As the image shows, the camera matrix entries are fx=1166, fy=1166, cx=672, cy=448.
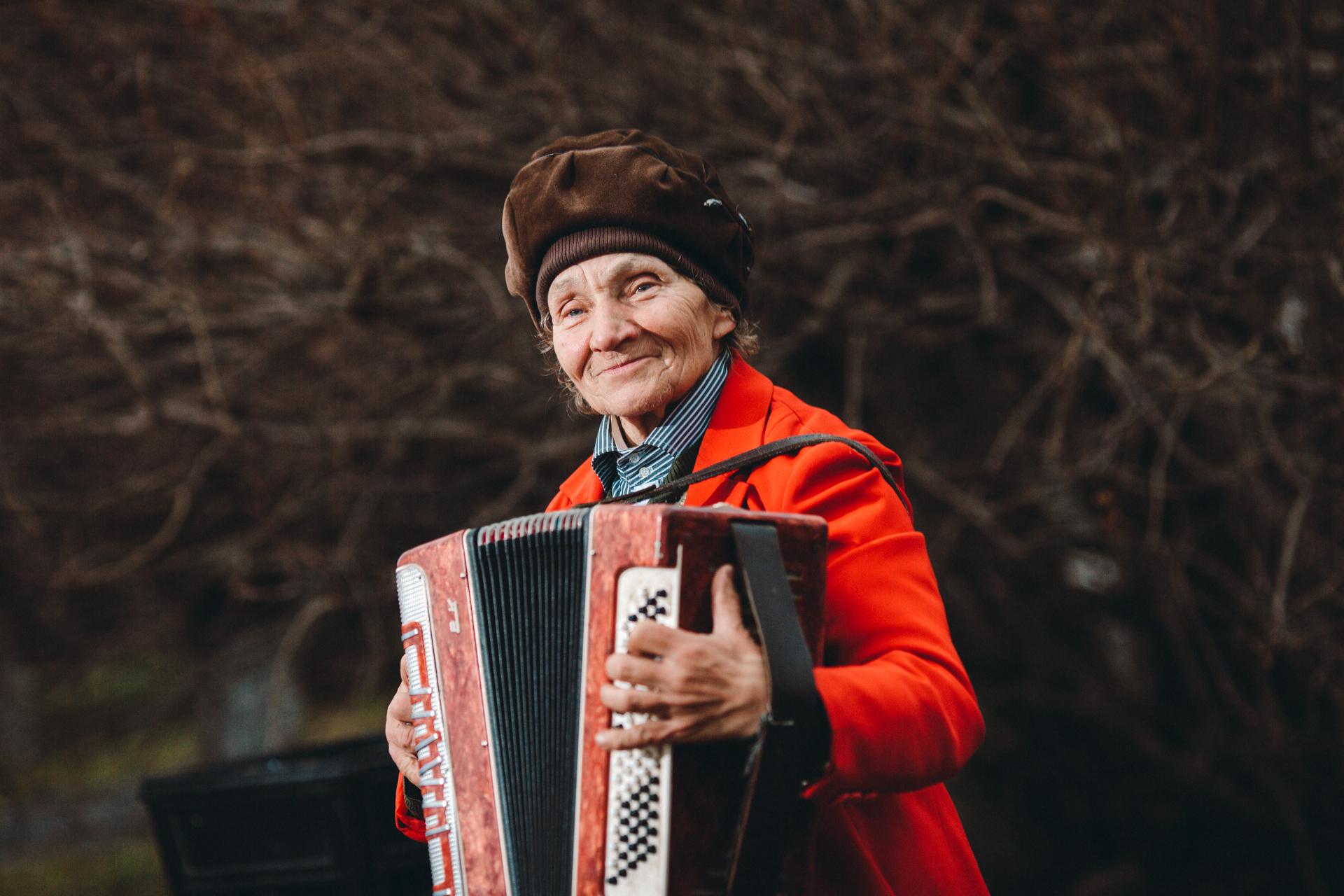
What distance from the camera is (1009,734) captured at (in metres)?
5.08

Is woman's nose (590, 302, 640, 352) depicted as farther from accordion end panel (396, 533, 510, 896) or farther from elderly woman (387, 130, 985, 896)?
accordion end panel (396, 533, 510, 896)

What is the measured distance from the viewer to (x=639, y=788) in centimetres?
148

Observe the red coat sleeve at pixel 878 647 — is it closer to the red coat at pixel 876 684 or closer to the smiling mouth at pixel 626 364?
the red coat at pixel 876 684

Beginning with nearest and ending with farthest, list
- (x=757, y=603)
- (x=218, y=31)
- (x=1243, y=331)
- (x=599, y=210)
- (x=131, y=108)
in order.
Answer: (x=757, y=603)
(x=599, y=210)
(x=1243, y=331)
(x=218, y=31)
(x=131, y=108)

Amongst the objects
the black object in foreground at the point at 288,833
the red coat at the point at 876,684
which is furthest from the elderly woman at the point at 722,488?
the black object in foreground at the point at 288,833

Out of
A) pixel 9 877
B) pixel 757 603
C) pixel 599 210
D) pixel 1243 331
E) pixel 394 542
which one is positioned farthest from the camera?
pixel 9 877

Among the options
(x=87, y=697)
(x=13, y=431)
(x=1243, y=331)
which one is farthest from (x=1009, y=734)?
(x=87, y=697)

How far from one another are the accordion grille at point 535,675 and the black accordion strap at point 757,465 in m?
0.24

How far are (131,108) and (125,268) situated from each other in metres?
0.84

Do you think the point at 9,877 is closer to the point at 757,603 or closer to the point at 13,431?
the point at 13,431

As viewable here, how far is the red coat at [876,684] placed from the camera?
57.9 inches

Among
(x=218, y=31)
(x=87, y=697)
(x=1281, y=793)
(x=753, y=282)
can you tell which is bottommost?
(x=1281, y=793)

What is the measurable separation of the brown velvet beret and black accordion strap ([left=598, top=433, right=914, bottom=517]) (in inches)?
14.3

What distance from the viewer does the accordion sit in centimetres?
146
